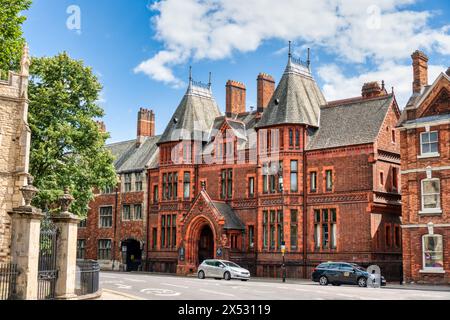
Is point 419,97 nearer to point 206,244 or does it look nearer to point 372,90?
point 372,90

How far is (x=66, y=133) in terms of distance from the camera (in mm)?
37906

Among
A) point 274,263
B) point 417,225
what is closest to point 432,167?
point 417,225

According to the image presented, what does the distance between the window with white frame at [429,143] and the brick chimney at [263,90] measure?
1699cm

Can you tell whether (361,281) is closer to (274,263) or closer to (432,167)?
(432,167)

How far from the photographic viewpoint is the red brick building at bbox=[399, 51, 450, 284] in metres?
37.6

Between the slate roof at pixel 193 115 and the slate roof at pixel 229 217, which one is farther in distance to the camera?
the slate roof at pixel 193 115

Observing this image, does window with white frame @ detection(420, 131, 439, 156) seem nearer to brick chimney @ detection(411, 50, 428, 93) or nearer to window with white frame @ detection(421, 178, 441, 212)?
window with white frame @ detection(421, 178, 441, 212)

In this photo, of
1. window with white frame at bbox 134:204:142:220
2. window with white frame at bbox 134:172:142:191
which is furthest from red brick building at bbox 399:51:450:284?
window with white frame at bbox 134:172:142:191

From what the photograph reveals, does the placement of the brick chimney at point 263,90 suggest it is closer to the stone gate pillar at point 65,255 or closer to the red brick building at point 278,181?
the red brick building at point 278,181

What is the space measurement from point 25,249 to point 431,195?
26672 millimetres

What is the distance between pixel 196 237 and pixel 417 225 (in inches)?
753

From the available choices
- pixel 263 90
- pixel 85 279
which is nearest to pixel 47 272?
pixel 85 279

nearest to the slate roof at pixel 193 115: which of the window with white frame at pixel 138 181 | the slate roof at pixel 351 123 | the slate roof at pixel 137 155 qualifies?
the slate roof at pixel 137 155

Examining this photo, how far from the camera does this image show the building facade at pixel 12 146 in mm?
28469
